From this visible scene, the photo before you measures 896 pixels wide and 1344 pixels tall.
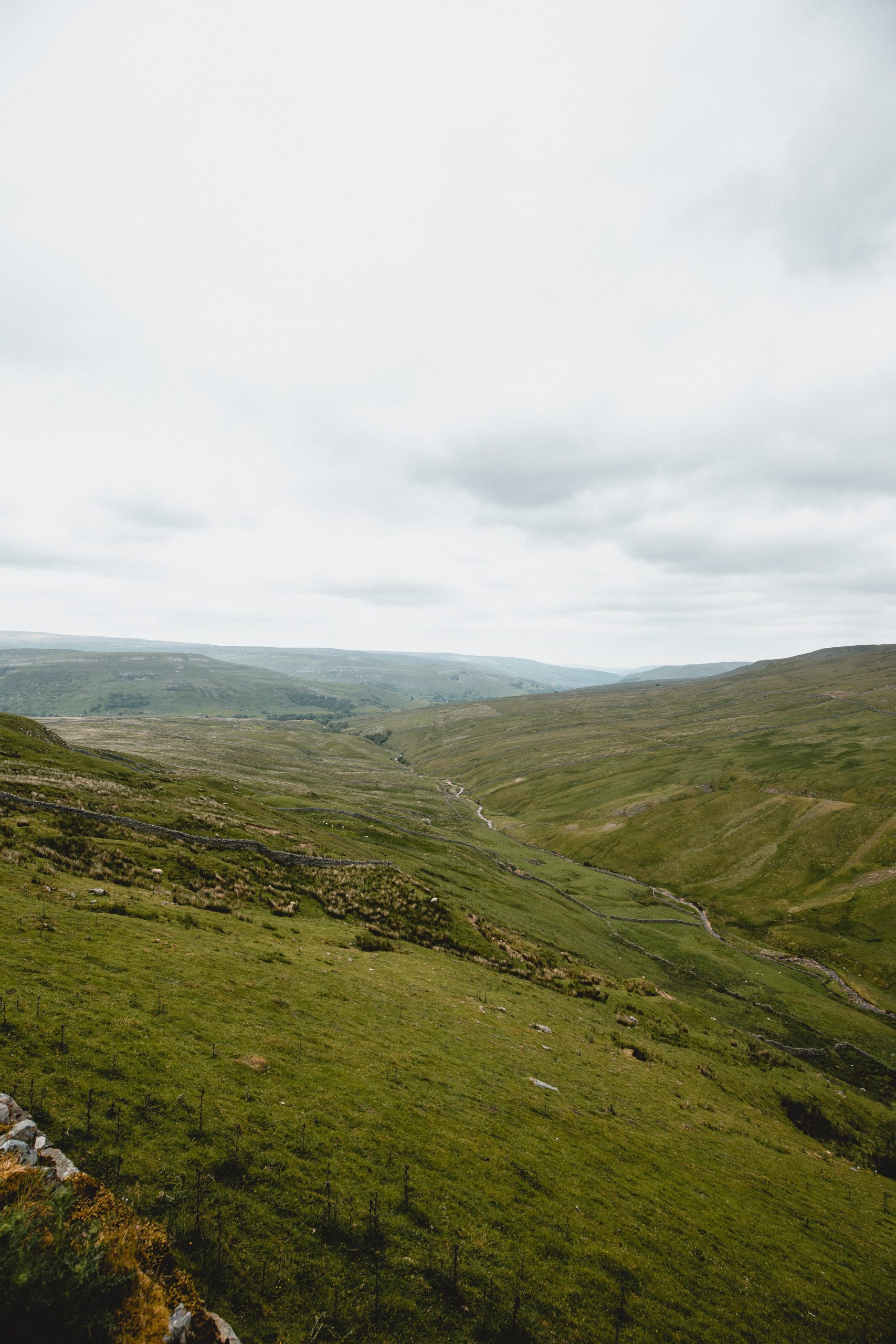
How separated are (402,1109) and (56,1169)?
1159cm

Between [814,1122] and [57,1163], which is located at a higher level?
[57,1163]

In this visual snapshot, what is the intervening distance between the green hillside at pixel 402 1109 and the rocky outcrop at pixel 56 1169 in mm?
1086

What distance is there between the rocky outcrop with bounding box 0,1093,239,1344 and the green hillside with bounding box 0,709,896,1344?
1086 mm

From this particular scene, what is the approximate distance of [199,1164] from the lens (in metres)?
12.2

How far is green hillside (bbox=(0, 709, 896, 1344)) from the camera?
38.2 feet

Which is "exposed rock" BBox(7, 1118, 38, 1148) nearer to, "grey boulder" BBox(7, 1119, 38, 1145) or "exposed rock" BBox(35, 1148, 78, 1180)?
"grey boulder" BBox(7, 1119, 38, 1145)

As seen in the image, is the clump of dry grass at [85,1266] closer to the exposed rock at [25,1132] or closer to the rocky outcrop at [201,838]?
the exposed rock at [25,1132]

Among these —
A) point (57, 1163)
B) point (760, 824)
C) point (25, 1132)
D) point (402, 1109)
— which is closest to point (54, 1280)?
point (57, 1163)

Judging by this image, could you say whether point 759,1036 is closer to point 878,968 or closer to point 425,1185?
point 878,968

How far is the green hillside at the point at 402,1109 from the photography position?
11.7 meters

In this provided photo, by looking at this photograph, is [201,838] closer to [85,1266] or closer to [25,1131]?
[25,1131]

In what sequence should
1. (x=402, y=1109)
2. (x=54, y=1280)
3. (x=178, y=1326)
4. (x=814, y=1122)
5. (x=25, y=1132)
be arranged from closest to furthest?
(x=54, y=1280) < (x=178, y=1326) < (x=25, y=1132) < (x=402, y=1109) < (x=814, y=1122)

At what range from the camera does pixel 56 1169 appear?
9727 mm

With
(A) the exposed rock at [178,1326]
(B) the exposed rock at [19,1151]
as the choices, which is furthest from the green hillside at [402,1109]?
(B) the exposed rock at [19,1151]
